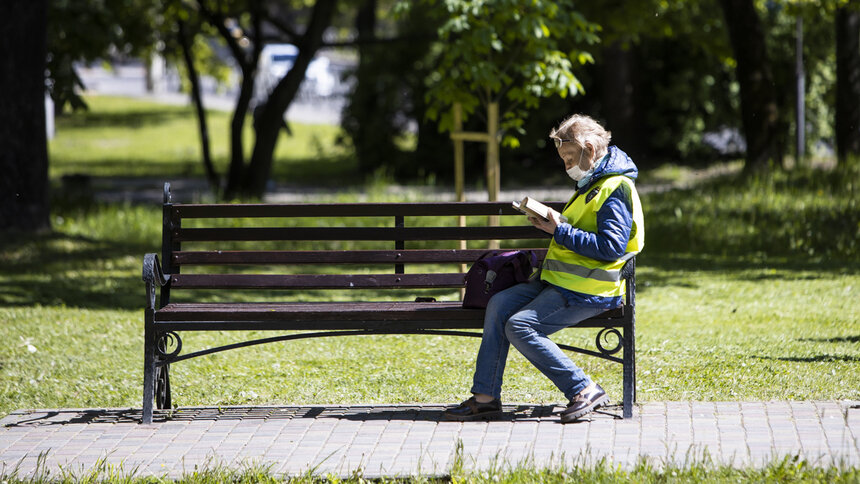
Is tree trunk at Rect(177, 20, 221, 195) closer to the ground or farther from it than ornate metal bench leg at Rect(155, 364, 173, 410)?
farther from it

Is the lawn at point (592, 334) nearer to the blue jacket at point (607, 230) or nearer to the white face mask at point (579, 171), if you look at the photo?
the blue jacket at point (607, 230)

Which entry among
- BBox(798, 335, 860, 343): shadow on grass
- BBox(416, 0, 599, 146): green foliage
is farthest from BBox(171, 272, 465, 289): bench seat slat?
BBox(416, 0, 599, 146): green foliage

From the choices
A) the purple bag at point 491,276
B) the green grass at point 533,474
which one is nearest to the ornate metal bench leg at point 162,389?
the green grass at point 533,474

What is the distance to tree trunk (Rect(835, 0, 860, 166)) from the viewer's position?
15258mm

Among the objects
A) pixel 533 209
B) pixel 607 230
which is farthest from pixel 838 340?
pixel 533 209

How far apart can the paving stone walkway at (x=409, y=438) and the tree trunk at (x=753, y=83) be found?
1027cm

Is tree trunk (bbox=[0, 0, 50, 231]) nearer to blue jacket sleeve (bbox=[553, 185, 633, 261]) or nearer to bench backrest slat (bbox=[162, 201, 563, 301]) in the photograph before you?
bench backrest slat (bbox=[162, 201, 563, 301])

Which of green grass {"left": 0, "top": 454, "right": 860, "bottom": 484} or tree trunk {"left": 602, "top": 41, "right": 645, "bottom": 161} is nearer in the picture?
green grass {"left": 0, "top": 454, "right": 860, "bottom": 484}

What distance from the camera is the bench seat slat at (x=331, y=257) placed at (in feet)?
18.8

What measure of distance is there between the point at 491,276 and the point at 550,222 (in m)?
0.45

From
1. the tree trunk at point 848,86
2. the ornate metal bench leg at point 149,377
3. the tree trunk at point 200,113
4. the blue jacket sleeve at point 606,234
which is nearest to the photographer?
the blue jacket sleeve at point 606,234

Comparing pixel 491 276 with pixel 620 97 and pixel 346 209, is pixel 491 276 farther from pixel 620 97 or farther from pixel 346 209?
pixel 620 97

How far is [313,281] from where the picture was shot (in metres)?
5.66

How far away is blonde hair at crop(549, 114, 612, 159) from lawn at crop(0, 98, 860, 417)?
1421 millimetres
